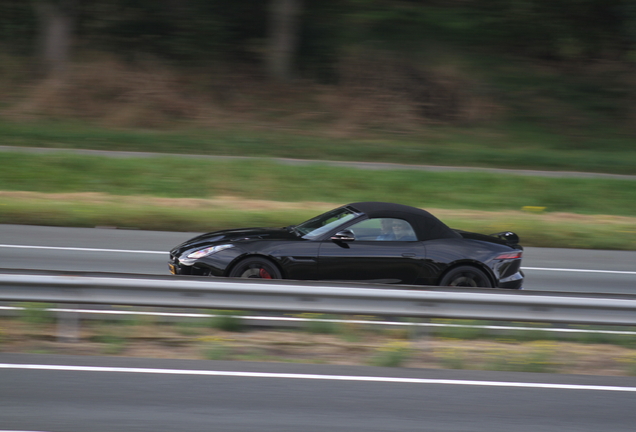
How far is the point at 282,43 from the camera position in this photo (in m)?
28.2

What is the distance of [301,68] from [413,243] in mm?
22015

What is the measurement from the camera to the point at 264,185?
1650 centimetres

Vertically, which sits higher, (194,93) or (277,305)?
(194,93)

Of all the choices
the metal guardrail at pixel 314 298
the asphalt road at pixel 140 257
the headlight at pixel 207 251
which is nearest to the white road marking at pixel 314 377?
the metal guardrail at pixel 314 298

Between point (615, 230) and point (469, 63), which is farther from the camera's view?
point (469, 63)

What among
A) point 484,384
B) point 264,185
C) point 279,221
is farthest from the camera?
point 264,185

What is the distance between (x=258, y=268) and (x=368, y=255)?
4.31ft

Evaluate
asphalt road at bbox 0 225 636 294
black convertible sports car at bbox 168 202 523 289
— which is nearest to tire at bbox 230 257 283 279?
black convertible sports car at bbox 168 202 523 289

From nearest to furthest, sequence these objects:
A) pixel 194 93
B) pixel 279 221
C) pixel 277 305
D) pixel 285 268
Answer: pixel 277 305 → pixel 285 268 → pixel 279 221 → pixel 194 93

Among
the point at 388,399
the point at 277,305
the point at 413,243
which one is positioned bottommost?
the point at 388,399

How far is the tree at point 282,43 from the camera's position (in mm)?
28062

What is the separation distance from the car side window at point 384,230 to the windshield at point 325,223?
0.19 metres

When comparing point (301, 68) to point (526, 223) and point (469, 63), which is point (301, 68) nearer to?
point (469, 63)

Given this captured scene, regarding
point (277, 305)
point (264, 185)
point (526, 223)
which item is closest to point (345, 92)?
point (264, 185)
